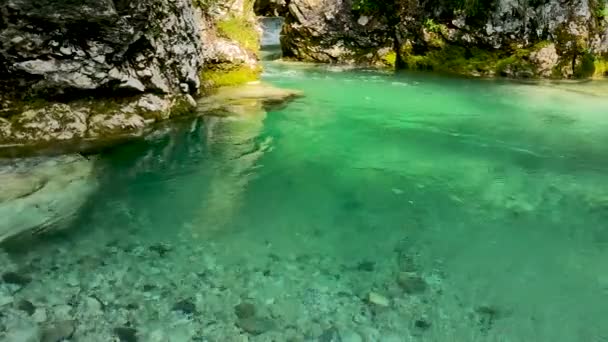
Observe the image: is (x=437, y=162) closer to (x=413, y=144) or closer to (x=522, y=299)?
(x=413, y=144)

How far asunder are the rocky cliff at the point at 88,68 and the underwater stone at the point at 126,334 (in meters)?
5.02

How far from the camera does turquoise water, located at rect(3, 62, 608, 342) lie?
408 cm

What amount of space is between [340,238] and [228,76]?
29.4 feet

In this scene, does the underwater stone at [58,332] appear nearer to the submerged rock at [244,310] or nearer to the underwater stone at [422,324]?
the submerged rock at [244,310]

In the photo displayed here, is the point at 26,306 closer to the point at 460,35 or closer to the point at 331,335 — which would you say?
the point at 331,335

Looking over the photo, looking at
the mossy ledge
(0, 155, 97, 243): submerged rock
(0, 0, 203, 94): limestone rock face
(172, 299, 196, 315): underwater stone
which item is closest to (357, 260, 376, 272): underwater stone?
(172, 299, 196, 315): underwater stone

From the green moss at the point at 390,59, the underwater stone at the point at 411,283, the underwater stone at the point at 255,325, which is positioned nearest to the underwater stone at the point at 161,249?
the underwater stone at the point at 255,325

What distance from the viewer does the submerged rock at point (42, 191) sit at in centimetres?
547

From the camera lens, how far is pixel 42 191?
20.2ft

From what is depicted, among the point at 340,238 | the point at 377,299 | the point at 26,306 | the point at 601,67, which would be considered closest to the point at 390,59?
the point at 601,67

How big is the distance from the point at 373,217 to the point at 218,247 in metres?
1.79

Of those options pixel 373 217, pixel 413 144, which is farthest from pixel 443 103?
pixel 373 217

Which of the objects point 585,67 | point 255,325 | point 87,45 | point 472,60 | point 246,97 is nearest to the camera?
point 255,325

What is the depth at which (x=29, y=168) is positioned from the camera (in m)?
6.84
